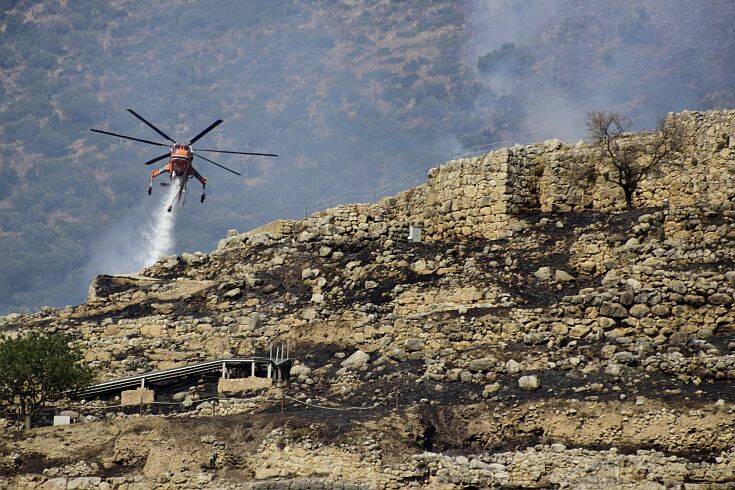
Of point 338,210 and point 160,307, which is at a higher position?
point 338,210

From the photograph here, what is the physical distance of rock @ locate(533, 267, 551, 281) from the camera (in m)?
51.0

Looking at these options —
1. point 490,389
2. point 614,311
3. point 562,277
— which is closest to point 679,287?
point 614,311

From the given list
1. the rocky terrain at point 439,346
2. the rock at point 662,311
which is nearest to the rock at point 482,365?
the rocky terrain at point 439,346

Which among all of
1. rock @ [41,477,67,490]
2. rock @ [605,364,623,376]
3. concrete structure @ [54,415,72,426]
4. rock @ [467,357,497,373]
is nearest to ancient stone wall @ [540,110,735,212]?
rock @ [605,364,623,376]

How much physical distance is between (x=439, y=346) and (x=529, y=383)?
484cm

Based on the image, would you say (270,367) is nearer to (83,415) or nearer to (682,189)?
(83,415)

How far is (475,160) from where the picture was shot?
188 feet

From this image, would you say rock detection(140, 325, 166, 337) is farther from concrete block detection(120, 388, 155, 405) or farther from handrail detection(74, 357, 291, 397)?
concrete block detection(120, 388, 155, 405)

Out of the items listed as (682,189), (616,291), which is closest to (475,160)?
(682,189)

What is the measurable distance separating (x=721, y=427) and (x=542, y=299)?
10.6 m

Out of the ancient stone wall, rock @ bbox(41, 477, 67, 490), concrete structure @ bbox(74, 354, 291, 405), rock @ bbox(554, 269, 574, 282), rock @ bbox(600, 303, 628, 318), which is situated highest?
the ancient stone wall

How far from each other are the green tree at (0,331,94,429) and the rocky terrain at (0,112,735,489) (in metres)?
1.70

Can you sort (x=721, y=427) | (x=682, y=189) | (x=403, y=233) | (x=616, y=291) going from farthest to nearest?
1. (x=403, y=233)
2. (x=682, y=189)
3. (x=616, y=291)
4. (x=721, y=427)

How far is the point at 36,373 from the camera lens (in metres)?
48.0
